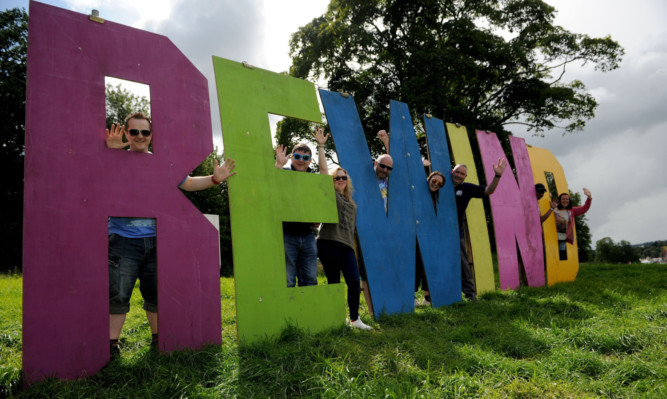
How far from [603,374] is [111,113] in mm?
25308

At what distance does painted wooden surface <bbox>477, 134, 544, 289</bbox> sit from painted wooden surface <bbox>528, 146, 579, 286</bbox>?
28cm

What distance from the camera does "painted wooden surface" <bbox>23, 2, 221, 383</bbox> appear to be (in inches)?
110

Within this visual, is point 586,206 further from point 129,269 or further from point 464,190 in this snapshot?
point 129,269

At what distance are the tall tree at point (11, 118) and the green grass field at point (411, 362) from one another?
17.2 metres

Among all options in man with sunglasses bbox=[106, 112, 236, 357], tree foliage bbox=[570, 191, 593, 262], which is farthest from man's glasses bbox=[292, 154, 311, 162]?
tree foliage bbox=[570, 191, 593, 262]

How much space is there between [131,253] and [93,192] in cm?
55

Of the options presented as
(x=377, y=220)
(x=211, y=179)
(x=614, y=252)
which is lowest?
(x=614, y=252)

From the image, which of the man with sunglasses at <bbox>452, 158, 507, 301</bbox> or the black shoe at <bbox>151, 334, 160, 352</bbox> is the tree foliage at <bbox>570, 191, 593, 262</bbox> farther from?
the black shoe at <bbox>151, 334, 160, 352</bbox>

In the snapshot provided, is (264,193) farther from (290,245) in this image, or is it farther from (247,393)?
(247,393)

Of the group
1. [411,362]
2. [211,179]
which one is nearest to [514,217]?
[411,362]

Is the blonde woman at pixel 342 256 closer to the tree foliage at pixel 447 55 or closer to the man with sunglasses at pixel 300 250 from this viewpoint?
the man with sunglasses at pixel 300 250

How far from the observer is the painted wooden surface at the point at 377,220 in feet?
16.2

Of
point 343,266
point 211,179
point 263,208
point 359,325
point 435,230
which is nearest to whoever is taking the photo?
point 211,179

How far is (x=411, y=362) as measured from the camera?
3.01m
